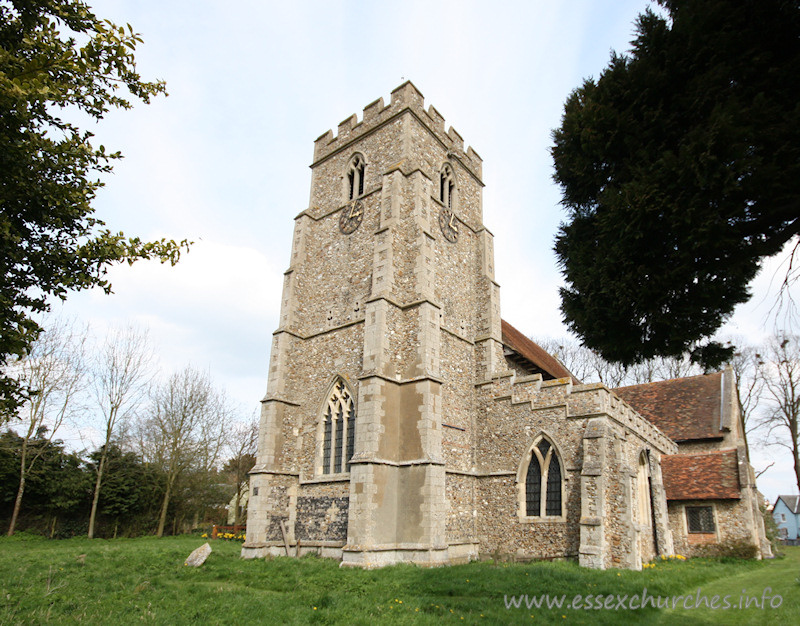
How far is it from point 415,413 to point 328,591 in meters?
6.18

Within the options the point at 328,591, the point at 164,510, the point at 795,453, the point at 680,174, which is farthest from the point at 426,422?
the point at 795,453

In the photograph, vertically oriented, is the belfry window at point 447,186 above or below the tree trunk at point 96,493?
above

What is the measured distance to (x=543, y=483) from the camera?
15.0m

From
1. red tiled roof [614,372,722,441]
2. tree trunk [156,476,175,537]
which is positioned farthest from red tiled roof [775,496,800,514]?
tree trunk [156,476,175,537]

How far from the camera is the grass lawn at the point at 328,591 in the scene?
738 centimetres

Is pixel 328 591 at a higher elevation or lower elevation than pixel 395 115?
lower

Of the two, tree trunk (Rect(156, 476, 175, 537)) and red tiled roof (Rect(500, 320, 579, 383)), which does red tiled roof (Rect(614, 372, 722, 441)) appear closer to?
red tiled roof (Rect(500, 320, 579, 383))

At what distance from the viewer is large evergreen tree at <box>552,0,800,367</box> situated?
18.7ft

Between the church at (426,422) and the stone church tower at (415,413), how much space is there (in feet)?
0.18

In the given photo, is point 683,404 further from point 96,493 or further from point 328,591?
point 96,493

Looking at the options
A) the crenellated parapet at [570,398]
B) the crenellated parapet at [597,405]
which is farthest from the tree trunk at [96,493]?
the crenellated parapet at [597,405]

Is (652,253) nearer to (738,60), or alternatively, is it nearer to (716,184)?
(716,184)

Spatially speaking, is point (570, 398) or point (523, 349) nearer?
point (570, 398)

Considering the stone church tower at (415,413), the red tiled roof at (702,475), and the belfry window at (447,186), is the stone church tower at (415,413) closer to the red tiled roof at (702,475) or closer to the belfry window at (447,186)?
the belfry window at (447,186)
